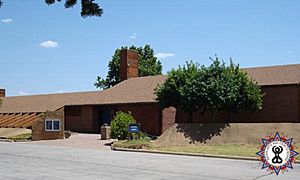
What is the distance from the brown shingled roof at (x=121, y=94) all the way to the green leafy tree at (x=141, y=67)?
22.1m

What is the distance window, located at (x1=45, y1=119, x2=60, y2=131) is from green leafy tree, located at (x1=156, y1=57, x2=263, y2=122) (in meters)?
9.77

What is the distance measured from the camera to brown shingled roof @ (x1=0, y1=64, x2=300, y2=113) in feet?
99.9

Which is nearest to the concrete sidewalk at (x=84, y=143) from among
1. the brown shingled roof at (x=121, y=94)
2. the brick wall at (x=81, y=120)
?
the brown shingled roof at (x=121, y=94)

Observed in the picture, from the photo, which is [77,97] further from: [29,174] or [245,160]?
[29,174]

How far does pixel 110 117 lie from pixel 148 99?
5.70 meters

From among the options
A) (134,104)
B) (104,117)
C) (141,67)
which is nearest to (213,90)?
(134,104)

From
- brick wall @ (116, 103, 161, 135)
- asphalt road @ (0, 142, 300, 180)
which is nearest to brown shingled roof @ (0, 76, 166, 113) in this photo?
brick wall @ (116, 103, 161, 135)

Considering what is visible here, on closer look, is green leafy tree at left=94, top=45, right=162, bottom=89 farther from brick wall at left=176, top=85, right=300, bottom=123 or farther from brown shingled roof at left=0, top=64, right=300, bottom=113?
brick wall at left=176, top=85, right=300, bottom=123

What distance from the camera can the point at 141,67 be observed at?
233 feet

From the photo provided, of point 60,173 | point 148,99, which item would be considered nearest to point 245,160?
point 60,173

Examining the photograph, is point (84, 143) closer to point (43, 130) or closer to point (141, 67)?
point (43, 130)

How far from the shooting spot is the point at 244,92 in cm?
2600

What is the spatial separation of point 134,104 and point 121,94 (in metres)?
3.64

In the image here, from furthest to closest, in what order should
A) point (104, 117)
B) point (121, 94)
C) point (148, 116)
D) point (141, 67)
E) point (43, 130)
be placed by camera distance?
point (141, 67) < point (104, 117) < point (121, 94) < point (148, 116) < point (43, 130)
